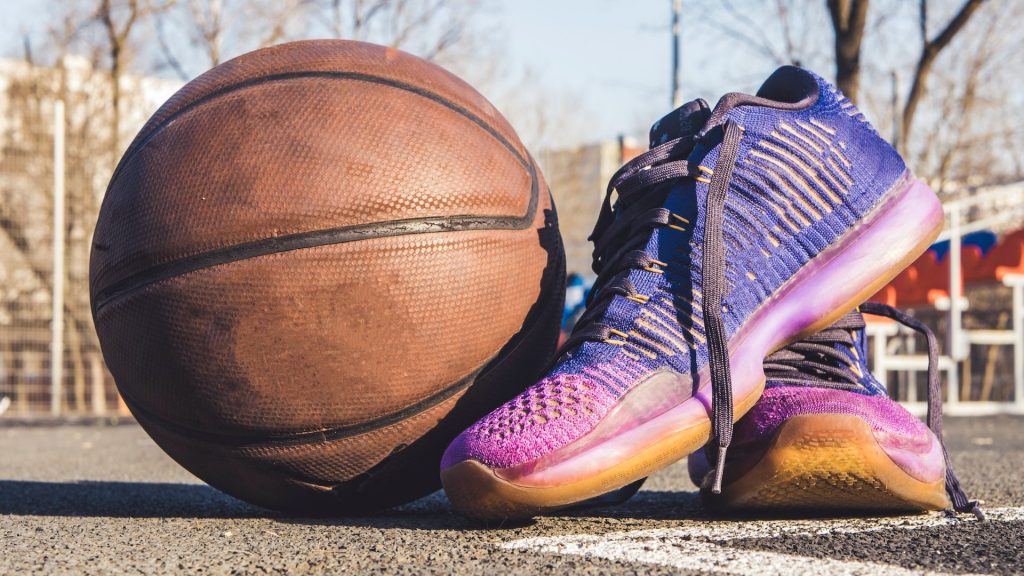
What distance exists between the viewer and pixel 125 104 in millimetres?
13984

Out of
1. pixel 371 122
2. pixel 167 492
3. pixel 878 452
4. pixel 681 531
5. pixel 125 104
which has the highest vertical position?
pixel 125 104

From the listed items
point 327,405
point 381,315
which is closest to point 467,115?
point 381,315

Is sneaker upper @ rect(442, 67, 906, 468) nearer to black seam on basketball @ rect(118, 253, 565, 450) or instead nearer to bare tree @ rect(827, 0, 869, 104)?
black seam on basketball @ rect(118, 253, 565, 450)

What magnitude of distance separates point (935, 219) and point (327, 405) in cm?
137

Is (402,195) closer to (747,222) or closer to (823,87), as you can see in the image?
(747,222)

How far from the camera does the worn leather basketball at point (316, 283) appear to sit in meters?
2.11

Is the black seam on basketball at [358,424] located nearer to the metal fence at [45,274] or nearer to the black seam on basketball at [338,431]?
the black seam on basketball at [338,431]

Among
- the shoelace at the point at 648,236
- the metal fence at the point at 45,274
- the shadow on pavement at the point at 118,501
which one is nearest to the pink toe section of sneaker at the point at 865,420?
the shoelace at the point at 648,236

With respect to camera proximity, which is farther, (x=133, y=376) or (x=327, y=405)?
(x=133, y=376)

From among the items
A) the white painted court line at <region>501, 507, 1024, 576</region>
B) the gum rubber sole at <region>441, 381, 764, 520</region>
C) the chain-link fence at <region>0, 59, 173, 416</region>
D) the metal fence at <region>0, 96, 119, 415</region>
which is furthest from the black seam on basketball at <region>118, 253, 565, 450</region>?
the metal fence at <region>0, 96, 119, 415</region>

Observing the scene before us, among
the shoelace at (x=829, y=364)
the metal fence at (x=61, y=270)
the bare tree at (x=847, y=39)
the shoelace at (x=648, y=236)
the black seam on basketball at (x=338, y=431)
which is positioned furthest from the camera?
the metal fence at (x=61, y=270)

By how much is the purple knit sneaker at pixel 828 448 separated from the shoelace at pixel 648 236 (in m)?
0.10

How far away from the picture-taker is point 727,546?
184cm

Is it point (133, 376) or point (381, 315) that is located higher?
point (381, 315)
